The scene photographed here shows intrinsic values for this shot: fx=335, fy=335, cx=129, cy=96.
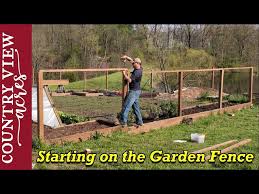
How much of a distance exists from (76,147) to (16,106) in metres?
1.44

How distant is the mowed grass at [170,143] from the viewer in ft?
17.8

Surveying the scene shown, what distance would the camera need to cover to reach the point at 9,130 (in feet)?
18.3

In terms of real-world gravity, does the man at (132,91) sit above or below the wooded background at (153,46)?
below

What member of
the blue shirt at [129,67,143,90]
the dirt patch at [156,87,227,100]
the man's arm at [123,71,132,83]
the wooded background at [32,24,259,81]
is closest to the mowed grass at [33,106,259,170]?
the blue shirt at [129,67,143,90]

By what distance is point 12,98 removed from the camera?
559cm

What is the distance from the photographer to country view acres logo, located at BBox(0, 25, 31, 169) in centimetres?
550

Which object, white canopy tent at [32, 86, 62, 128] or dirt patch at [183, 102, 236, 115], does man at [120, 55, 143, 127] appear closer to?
white canopy tent at [32, 86, 62, 128]

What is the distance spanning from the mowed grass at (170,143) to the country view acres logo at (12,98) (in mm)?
418

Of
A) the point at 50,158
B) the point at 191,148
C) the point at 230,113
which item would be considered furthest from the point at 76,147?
the point at 230,113

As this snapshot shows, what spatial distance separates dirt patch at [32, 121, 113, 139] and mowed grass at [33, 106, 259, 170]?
1.59 ft

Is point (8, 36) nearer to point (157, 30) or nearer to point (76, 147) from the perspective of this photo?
point (76, 147)

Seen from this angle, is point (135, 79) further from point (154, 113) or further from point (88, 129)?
point (154, 113)

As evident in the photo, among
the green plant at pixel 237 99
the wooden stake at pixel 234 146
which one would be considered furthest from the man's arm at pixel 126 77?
the green plant at pixel 237 99

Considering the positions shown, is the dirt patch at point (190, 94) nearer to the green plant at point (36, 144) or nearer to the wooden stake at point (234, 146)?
the wooden stake at point (234, 146)
